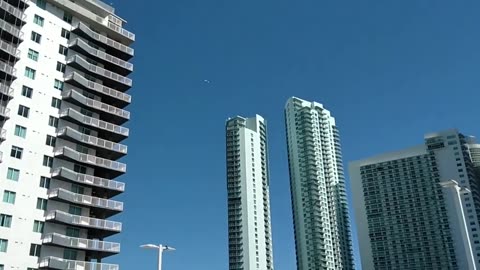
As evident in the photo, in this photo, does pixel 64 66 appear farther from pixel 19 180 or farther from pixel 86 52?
pixel 19 180

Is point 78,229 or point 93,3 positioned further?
point 93,3

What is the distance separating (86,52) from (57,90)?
856 cm

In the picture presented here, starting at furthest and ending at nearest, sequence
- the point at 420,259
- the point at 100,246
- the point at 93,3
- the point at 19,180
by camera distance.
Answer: the point at 420,259 < the point at 93,3 < the point at 100,246 < the point at 19,180

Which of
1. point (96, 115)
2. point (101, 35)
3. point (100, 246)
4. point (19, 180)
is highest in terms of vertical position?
point (101, 35)

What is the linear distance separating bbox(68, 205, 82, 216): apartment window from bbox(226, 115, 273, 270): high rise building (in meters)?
108

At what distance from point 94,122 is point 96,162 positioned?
608cm

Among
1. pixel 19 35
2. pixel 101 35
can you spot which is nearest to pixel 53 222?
pixel 19 35

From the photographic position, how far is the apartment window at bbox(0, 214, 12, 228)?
67500 millimetres

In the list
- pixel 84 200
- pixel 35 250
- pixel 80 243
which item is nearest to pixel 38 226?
pixel 35 250

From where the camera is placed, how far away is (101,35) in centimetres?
8862

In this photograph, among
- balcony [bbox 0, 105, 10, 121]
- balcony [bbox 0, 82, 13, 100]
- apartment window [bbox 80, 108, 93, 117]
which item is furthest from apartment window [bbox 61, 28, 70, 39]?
balcony [bbox 0, 105, 10, 121]

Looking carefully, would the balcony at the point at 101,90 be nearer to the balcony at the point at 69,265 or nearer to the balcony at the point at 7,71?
the balcony at the point at 7,71

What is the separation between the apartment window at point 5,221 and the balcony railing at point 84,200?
6.24 meters

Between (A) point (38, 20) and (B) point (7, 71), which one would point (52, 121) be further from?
(A) point (38, 20)
